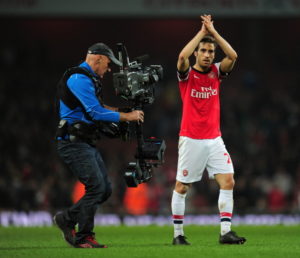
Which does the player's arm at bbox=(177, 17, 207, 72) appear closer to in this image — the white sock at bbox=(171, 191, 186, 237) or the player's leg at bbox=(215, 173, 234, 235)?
the player's leg at bbox=(215, 173, 234, 235)

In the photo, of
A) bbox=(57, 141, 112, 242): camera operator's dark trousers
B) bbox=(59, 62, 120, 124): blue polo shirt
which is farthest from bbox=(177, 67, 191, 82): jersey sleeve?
bbox=(57, 141, 112, 242): camera operator's dark trousers

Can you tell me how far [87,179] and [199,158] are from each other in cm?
130

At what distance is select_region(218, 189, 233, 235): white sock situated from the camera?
827 cm

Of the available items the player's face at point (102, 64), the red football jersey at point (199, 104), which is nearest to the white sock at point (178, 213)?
the red football jersey at point (199, 104)

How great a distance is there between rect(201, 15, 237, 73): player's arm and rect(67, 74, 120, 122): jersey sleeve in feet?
4.42

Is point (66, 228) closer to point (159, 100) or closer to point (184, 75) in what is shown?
point (184, 75)

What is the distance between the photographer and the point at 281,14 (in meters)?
19.0

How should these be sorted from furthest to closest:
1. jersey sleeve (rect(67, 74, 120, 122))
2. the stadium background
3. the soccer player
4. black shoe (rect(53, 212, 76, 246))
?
the stadium background, the soccer player, black shoe (rect(53, 212, 76, 246)), jersey sleeve (rect(67, 74, 120, 122))

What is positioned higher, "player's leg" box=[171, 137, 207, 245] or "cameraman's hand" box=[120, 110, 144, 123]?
"cameraman's hand" box=[120, 110, 144, 123]

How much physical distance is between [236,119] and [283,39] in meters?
5.11

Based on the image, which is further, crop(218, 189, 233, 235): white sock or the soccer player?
the soccer player

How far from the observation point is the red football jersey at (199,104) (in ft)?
27.8

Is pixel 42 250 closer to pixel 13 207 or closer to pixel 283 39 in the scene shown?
pixel 13 207

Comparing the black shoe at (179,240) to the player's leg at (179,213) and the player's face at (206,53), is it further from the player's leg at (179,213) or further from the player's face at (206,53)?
the player's face at (206,53)
